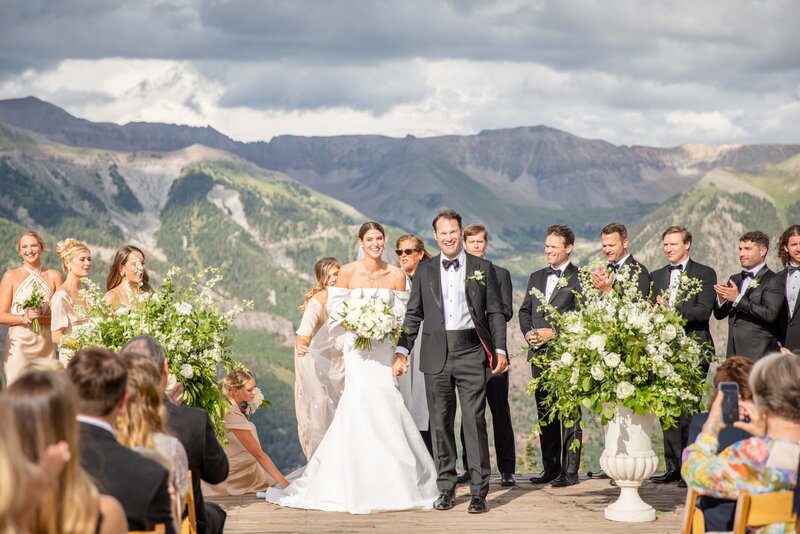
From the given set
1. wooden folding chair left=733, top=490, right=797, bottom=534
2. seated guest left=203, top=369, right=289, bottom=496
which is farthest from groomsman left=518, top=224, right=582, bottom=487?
wooden folding chair left=733, top=490, right=797, bottom=534

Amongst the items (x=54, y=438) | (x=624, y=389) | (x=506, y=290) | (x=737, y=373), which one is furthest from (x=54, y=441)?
(x=506, y=290)

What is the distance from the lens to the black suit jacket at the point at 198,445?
16.3 ft

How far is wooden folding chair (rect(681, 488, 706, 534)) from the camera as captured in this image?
477 centimetres

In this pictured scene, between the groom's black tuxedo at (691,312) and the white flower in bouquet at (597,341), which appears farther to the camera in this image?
the groom's black tuxedo at (691,312)

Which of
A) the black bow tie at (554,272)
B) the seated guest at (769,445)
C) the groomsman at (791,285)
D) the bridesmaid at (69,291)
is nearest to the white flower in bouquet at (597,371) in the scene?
the black bow tie at (554,272)

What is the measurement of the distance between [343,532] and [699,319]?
3.85m

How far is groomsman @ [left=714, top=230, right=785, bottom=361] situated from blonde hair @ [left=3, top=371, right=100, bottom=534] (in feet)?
21.8

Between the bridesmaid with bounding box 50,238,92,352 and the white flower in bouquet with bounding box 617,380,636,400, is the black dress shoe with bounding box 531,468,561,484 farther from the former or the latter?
the bridesmaid with bounding box 50,238,92,352

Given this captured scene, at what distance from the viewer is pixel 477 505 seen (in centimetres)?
793

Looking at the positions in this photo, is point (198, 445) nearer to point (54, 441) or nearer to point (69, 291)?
point (54, 441)

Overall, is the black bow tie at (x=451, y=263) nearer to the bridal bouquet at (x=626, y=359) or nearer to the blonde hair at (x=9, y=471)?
the bridal bouquet at (x=626, y=359)

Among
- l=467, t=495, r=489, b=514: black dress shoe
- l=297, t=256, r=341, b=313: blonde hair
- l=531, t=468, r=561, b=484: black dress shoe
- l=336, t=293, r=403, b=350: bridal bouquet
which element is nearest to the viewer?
l=467, t=495, r=489, b=514: black dress shoe

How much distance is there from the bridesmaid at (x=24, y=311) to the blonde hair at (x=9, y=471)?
23.3ft

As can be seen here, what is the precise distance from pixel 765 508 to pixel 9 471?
2952mm
